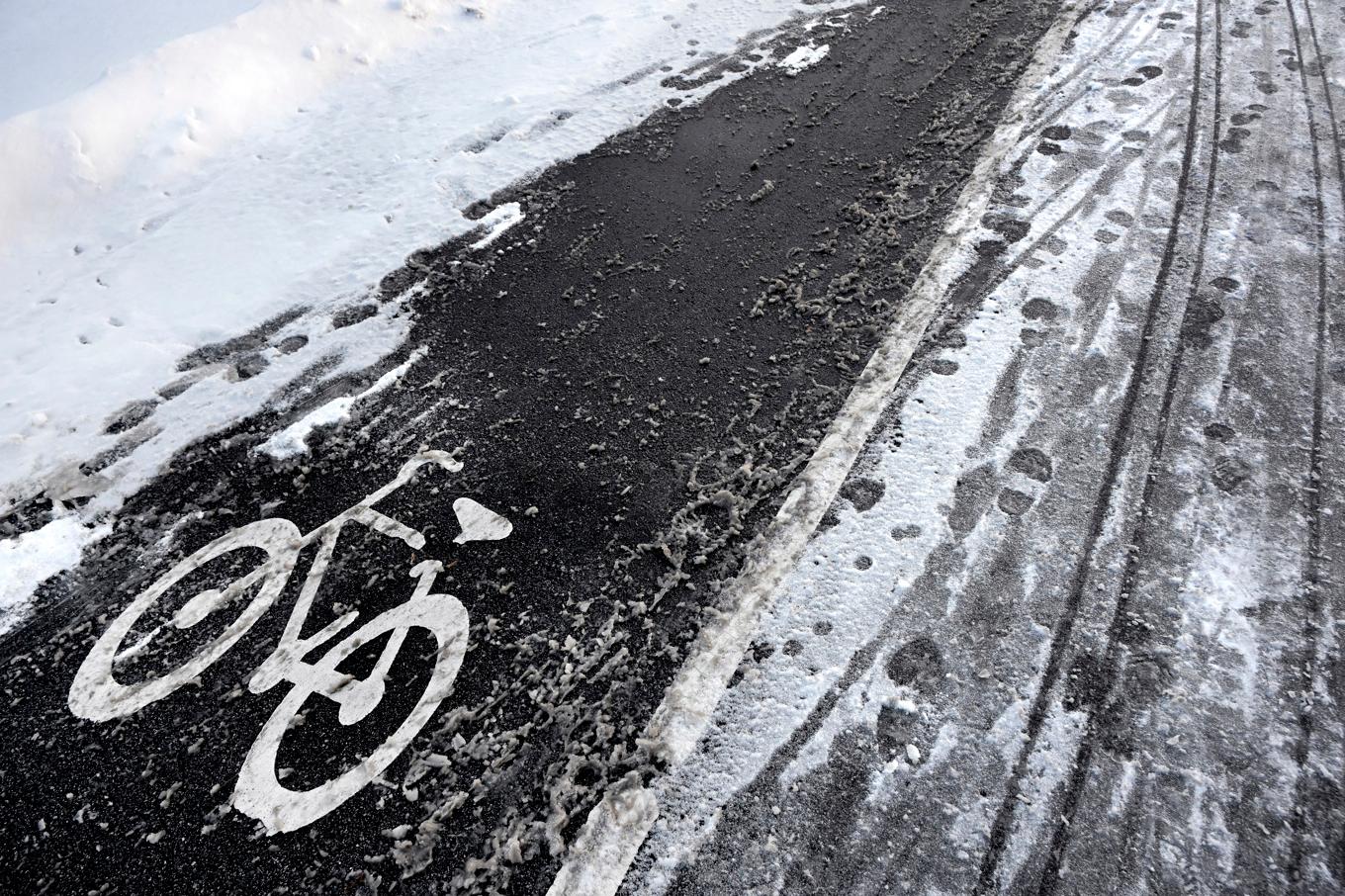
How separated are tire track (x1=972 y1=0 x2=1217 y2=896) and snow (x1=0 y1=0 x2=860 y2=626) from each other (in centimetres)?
336

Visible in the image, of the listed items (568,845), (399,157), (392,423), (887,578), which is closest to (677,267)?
(392,423)

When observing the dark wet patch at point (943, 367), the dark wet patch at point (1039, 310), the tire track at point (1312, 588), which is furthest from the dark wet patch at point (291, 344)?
the tire track at point (1312, 588)

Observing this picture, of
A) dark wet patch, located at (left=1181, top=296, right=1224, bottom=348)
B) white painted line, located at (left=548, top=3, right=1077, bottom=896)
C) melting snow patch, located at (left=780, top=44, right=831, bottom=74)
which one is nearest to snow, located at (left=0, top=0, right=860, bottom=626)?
melting snow patch, located at (left=780, top=44, right=831, bottom=74)

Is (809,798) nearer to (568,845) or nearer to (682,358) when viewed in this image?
(568,845)

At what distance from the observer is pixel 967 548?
2699 millimetres

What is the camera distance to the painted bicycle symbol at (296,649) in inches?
91.7

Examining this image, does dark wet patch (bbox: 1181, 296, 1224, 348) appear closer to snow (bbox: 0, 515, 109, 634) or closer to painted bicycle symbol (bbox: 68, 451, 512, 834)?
painted bicycle symbol (bbox: 68, 451, 512, 834)

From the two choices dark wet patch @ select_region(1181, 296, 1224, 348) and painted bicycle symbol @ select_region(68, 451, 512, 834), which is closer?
painted bicycle symbol @ select_region(68, 451, 512, 834)

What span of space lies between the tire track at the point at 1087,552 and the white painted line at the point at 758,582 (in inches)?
34.0

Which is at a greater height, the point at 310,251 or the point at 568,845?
the point at 310,251

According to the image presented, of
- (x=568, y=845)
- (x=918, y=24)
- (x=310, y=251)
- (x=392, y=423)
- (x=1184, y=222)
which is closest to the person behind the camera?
(x=568, y=845)

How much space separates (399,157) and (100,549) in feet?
10.8

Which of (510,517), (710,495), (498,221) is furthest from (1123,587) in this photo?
(498,221)

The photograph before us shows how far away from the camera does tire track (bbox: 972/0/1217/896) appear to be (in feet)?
6.72
